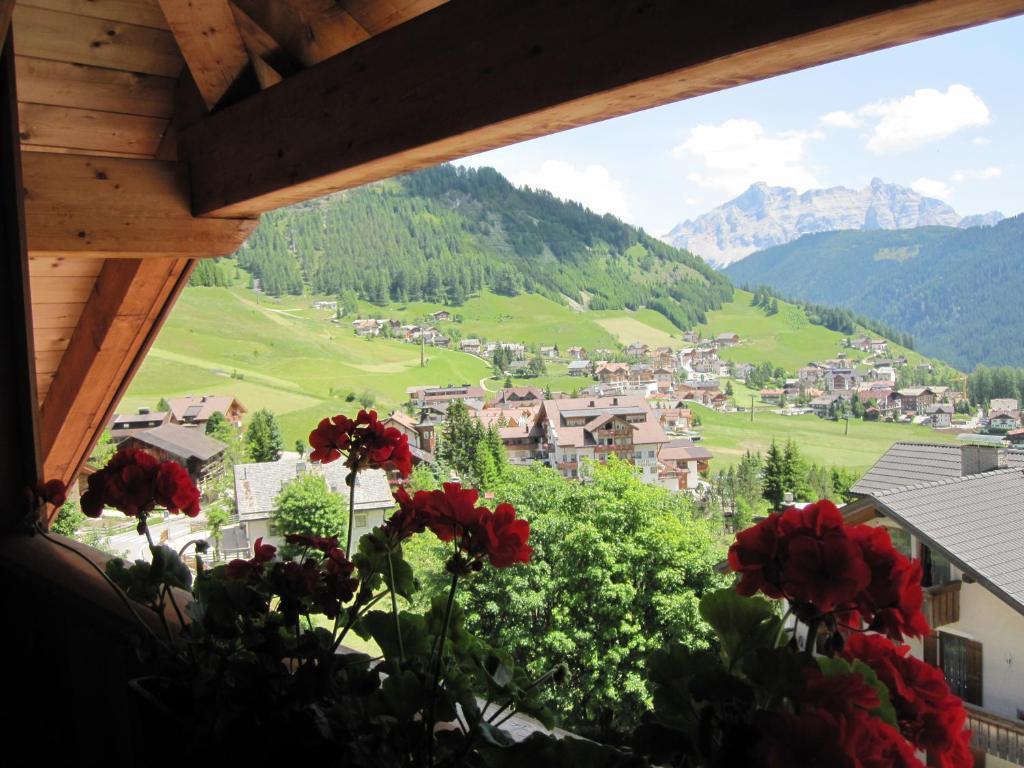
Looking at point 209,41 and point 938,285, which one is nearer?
point 209,41

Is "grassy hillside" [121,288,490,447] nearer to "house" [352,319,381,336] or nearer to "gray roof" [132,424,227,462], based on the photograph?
"house" [352,319,381,336]

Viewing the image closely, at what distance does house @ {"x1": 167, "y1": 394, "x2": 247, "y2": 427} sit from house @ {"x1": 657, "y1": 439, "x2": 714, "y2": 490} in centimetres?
1001

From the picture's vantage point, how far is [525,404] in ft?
72.5

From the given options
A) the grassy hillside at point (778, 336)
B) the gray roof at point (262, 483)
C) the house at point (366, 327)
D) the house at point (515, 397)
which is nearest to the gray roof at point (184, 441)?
the gray roof at point (262, 483)

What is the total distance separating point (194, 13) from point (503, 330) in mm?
27164

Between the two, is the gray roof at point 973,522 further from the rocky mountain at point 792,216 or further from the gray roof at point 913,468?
the rocky mountain at point 792,216

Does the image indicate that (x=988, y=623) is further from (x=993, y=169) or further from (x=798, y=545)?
(x=993, y=169)

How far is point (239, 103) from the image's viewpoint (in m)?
1.50

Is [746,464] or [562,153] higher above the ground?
[562,153]

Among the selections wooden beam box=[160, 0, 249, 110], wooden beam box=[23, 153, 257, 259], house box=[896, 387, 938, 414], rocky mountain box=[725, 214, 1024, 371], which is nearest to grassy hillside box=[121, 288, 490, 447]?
house box=[896, 387, 938, 414]

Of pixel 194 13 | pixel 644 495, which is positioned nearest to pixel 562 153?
pixel 644 495

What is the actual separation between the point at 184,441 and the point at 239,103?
1701cm

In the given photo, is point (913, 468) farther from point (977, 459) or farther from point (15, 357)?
point (15, 357)

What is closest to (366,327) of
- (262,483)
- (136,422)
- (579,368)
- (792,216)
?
(579,368)
